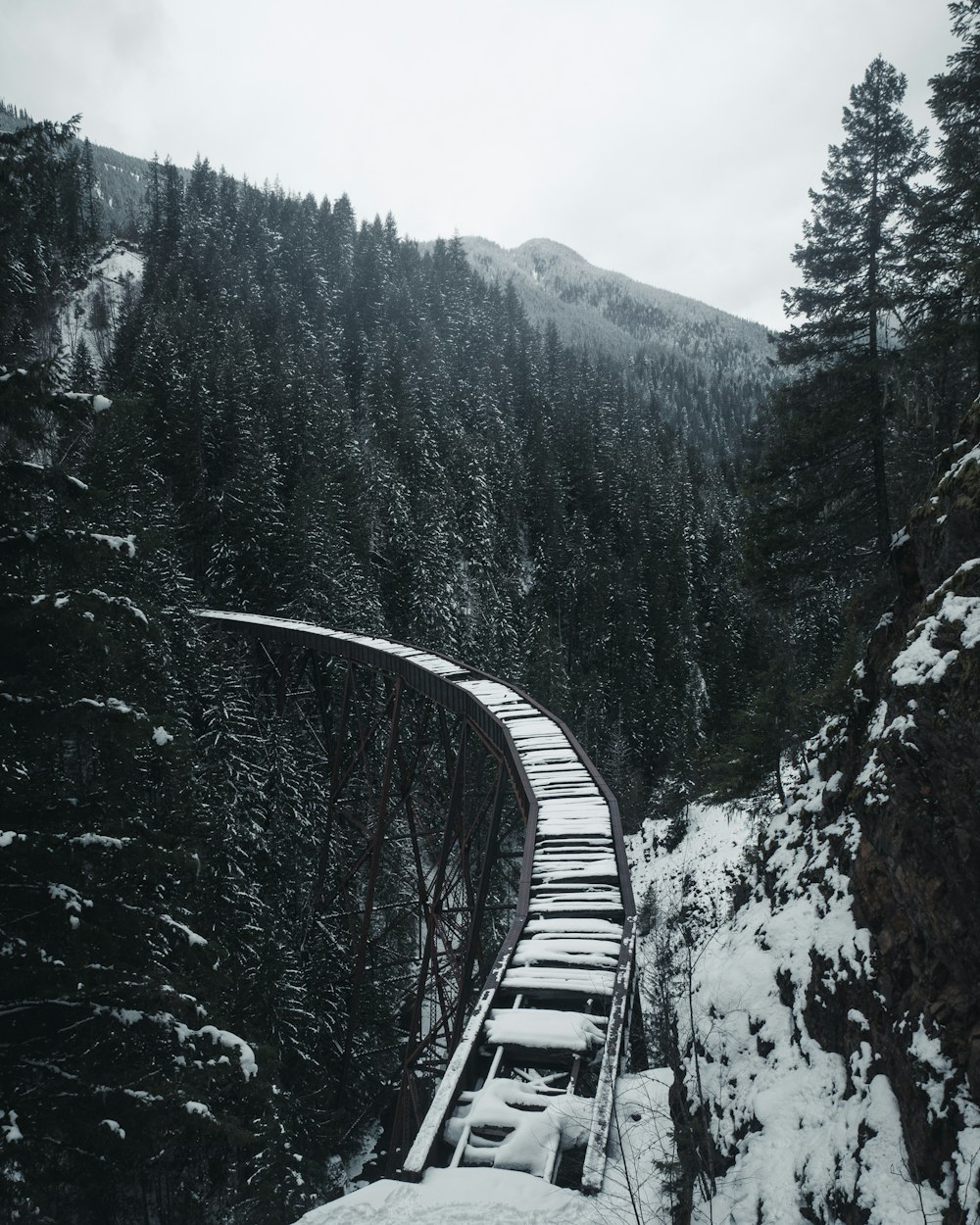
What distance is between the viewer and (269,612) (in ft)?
87.6

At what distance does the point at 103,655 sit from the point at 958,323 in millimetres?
12415

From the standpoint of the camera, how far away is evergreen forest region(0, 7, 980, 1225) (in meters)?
5.92

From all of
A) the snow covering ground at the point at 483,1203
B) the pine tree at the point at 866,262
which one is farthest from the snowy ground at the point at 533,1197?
the pine tree at the point at 866,262

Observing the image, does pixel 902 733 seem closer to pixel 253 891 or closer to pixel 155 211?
pixel 253 891

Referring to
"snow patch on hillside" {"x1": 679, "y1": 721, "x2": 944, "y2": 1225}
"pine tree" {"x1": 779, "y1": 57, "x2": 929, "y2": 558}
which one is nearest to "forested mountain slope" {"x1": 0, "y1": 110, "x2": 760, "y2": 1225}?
"snow patch on hillside" {"x1": 679, "y1": 721, "x2": 944, "y2": 1225}

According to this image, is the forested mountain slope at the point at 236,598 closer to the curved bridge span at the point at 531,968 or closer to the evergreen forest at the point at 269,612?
the evergreen forest at the point at 269,612

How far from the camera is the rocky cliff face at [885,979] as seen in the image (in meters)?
4.15

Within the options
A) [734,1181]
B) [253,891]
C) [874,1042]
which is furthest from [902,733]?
[253,891]

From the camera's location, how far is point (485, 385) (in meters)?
61.8

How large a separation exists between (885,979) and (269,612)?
24.9m

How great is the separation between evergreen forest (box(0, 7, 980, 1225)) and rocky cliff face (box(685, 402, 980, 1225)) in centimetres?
447

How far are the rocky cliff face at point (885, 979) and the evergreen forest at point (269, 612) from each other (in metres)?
4.47

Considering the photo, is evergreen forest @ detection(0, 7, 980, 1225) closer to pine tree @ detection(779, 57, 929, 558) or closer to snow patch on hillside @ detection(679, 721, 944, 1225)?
pine tree @ detection(779, 57, 929, 558)

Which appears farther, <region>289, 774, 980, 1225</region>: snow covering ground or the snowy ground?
<region>289, 774, 980, 1225</region>: snow covering ground
